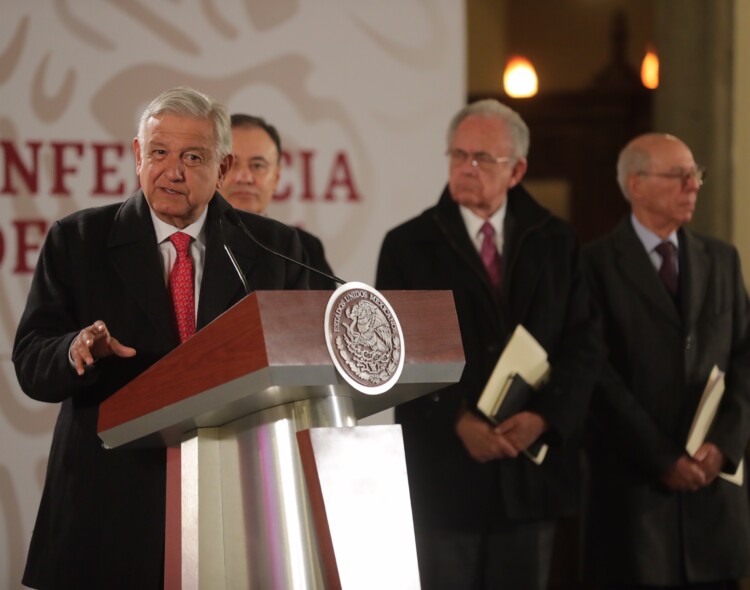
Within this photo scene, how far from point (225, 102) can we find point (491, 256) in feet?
3.69

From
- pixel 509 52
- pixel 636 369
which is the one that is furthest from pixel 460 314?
pixel 509 52

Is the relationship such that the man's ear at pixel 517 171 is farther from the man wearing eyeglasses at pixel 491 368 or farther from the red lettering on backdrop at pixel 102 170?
the red lettering on backdrop at pixel 102 170

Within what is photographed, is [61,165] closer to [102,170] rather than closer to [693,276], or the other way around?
[102,170]

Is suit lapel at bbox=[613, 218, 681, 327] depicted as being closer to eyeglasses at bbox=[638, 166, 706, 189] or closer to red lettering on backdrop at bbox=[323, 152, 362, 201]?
eyeglasses at bbox=[638, 166, 706, 189]

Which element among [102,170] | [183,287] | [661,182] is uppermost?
[102,170]

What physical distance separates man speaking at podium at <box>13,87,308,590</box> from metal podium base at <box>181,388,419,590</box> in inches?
13.5

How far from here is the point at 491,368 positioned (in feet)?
10.7

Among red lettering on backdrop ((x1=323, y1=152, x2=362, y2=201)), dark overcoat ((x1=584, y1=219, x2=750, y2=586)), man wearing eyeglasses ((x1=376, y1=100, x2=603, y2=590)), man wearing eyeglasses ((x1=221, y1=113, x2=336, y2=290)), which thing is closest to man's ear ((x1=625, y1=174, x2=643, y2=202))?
dark overcoat ((x1=584, y1=219, x2=750, y2=586))

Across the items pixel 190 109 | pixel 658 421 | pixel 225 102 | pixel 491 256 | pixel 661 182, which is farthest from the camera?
pixel 225 102

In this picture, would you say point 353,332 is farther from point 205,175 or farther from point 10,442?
point 10,442

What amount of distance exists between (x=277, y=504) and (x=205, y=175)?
2.37ft

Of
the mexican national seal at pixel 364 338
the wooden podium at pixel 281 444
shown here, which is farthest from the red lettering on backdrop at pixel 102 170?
the mexican national seal at pixel 364 338

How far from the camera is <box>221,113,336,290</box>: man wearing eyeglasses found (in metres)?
3.52

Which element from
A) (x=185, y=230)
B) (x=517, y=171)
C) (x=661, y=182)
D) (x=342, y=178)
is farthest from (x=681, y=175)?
(x=185, y=230)
